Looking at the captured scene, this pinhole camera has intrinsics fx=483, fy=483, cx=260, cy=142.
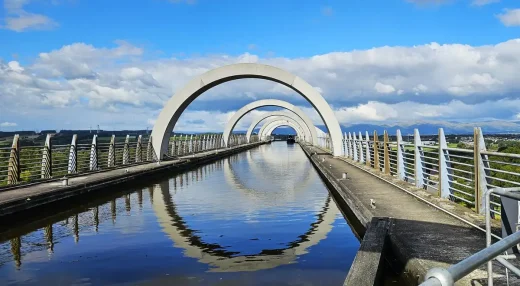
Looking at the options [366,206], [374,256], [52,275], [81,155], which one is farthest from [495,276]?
[81,155]

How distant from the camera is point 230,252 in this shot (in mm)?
6797

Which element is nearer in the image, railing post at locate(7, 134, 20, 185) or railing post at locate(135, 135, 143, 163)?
railing post at locate(7, 134, 20, 185)

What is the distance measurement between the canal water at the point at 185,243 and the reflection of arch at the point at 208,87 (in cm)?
1195

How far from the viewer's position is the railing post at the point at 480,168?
22.6 feet

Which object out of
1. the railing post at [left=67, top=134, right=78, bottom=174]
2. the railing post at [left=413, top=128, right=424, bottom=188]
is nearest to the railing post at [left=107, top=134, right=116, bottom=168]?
the railing post at [left=67, top=134, right=78, bottom=174]

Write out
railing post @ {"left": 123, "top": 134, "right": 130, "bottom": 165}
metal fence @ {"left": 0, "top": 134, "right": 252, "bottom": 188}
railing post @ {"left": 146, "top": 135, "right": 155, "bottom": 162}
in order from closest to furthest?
metal fence @ {"left": 0, "top": 134, "right": 252, "bottom": 188} → railing post @ {"left": 123, "top": 134, "right": 130, "bottom": 165} → railing post @ {"left": 146, "top": 135, "right": 155, "bottom": 162}

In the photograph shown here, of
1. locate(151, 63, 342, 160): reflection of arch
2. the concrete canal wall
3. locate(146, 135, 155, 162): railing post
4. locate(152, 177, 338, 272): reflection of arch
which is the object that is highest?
locate(151, 63, 342, 160): reflection of arch

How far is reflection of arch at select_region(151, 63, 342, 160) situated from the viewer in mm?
24500

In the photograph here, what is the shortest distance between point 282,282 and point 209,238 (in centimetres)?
263

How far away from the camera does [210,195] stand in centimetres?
1348

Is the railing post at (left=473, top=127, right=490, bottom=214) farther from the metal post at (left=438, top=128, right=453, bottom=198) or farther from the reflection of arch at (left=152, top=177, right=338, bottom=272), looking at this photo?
the reflection of arch at (left=152, top=177, right=338, bottom=272)

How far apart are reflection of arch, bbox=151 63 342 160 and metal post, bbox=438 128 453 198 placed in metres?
16.8

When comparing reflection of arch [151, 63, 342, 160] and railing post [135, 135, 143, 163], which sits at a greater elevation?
reflection of arch [151, 63, 342, 160]

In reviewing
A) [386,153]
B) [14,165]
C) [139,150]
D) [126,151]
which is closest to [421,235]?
[386,153]
